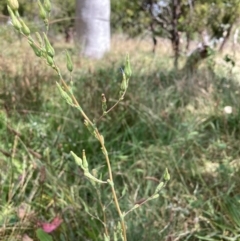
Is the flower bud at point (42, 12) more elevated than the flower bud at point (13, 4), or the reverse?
the flower bud at point (13, 4)

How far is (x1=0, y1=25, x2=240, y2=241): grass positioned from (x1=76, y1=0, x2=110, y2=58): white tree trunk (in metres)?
2.63

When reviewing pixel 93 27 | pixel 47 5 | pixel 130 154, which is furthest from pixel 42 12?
pixel 93 27

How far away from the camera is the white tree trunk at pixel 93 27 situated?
5.24 meters

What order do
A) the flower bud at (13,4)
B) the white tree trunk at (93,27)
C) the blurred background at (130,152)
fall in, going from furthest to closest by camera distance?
the white tree trunk at (93,27)
the blurred background at (130,152)
the flower bud at (13,4)

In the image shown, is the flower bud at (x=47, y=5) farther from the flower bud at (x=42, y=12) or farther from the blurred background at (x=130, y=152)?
the blurred background at (x=130, y=152)

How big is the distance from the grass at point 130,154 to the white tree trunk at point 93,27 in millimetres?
2628

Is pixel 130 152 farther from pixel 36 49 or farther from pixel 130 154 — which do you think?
pixel 36 49

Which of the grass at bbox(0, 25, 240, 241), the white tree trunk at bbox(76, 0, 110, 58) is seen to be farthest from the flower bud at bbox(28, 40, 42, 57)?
the white tree trunk at bbox(76, 0, 110, 58)

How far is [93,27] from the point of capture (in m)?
5.61

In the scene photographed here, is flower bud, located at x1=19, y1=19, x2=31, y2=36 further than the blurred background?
No

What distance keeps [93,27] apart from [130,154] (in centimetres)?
405

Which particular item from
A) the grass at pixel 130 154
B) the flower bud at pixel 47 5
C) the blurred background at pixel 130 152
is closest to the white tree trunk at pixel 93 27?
the blurred background at pixel 130 152

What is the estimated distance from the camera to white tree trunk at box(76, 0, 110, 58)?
5242 millimetres

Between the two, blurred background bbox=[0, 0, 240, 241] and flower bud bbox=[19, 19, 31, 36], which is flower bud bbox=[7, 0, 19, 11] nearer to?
flower bud bbox=[19, 19, 31, 36]
